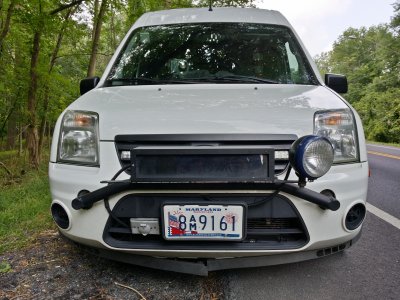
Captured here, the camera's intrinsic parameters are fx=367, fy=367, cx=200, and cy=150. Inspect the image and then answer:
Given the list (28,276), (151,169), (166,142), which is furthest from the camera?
(28,276)

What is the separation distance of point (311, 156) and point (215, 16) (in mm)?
2047

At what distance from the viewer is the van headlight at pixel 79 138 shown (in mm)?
2051

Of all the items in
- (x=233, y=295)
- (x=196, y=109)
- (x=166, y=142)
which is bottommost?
(x=233, y=295)

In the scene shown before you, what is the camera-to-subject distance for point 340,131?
6.82 ft

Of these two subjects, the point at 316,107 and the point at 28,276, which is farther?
the point at 28,276

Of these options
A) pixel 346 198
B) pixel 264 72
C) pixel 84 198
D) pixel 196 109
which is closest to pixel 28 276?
pixel 84 198

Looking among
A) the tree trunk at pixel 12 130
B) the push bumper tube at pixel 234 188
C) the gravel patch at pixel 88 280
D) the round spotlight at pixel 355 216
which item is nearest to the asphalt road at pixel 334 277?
the gravel patch at pixel 88 280

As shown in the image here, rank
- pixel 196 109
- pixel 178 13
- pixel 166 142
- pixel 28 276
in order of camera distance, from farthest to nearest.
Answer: pixel 178 13, pixel 28 276, pixel 196 109, pixel 166 142

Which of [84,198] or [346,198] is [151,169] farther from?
[346,198]

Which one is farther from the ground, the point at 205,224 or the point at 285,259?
the point at 205,224

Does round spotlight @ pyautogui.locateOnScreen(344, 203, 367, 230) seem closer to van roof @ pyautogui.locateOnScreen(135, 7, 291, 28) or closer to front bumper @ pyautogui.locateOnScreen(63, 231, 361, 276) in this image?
front bumper @ pyautogui.locateOnScreen(63, 231, 361, 276)

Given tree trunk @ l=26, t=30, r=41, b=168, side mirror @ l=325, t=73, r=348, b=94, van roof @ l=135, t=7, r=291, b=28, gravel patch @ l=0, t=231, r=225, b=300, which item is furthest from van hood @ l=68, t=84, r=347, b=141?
tree trunk @ l=26, t=30, r=41, b=168

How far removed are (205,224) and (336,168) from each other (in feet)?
2.55

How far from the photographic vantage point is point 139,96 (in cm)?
229
